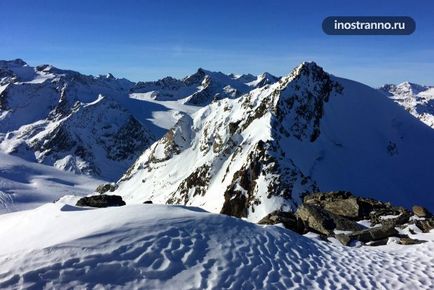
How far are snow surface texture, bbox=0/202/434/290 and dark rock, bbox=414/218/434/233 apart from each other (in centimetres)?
367

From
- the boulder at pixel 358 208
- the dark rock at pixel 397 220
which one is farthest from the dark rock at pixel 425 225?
the boulder at pixel 358 208

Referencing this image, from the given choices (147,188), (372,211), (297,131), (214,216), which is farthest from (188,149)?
(214,216)

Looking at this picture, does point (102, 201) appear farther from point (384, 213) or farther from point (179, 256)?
point (384, 213)

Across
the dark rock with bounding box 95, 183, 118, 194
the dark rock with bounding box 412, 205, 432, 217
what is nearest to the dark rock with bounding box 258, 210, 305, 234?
the dark rock with bounding box 412, 205, 432, 217

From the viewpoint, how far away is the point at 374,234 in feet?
74.1

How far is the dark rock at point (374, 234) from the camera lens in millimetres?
22453

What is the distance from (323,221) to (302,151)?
4437cm

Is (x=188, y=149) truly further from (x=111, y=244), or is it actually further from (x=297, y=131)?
(x=111, y=244)

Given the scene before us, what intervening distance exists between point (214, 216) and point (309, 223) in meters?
8.41

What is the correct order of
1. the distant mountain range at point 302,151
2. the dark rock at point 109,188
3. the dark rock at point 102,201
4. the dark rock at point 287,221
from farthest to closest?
the dark rock at point 109,188
the distant mountain range at point 302,151
the dark rock at point 102,201
the dark rock at point 287,221

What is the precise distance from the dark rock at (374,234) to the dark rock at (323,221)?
1.41 meters

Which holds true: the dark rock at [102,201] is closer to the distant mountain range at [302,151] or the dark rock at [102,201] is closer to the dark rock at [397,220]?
the dark rock at [397,220]

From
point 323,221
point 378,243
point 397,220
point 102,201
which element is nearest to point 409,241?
point 378,243

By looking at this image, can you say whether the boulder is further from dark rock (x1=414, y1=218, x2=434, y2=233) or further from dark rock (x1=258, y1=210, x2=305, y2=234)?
dark rock (x1=258, y1=210, x2=305, y2=234)
